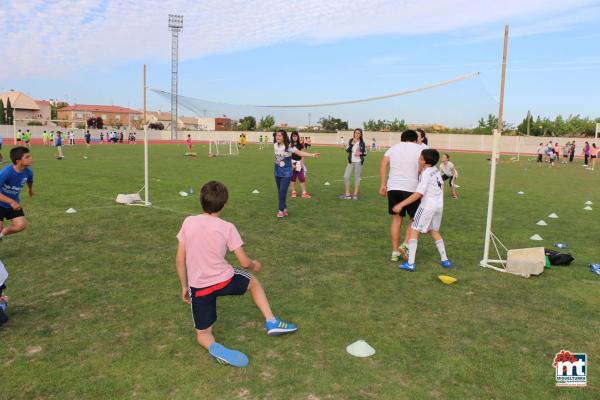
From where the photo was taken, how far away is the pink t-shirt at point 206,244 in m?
3.75

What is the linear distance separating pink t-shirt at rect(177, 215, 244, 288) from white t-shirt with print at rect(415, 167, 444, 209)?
11.4ft

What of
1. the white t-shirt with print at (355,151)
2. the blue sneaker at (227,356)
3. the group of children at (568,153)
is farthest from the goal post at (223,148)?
the blue sneaker at (227,356)

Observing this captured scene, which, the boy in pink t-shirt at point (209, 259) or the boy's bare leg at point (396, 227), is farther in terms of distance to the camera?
the boy's bare leg at point (396, 227)

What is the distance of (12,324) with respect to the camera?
14.7 ft

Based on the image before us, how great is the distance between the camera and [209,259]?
12.4 feet

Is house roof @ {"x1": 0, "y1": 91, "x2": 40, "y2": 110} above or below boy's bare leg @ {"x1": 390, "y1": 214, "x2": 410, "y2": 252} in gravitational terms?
above

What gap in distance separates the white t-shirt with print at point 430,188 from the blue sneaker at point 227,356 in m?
3.68

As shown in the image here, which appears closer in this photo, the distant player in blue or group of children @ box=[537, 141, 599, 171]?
the distant player in blue

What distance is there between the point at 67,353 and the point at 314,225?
6046 mm

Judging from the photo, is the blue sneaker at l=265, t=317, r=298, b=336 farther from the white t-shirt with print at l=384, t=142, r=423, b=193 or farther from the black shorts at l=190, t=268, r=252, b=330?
the white t-shirt with print at l=384, t=142, r=423, b=193

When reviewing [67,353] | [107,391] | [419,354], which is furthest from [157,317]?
[419,354]

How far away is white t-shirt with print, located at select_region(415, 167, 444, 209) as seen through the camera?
6367 millimetres

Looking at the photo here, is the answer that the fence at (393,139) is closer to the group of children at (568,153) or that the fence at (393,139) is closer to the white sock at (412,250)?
the group of children at (568,153)

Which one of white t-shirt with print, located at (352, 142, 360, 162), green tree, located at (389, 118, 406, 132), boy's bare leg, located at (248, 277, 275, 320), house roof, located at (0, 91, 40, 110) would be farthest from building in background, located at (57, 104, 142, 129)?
boy's bare leg, located at (248, 277, 275, 320)
